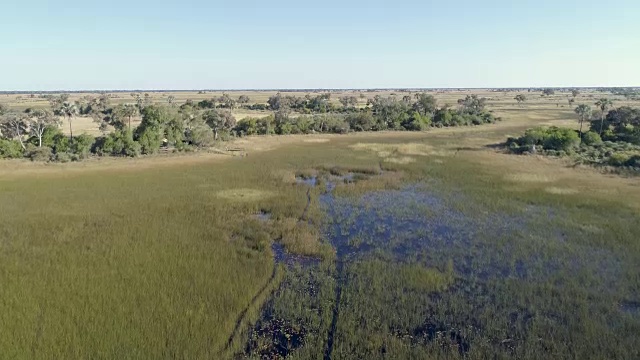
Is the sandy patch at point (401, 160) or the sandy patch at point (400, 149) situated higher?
the sandy patch at point (400, 149)

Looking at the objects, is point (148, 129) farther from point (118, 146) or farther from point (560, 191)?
→ point (560, 191)

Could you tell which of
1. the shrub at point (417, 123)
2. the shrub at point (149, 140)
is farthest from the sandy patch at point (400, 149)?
the shrub at point (149, 140)

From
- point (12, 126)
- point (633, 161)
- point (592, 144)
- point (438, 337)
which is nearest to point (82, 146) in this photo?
point (12, 126)

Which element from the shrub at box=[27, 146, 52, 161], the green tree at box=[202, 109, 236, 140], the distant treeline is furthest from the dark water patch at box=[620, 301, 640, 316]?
the green tree at box=[202, 109, 236, 140]

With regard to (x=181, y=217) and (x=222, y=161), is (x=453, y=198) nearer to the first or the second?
(x=181, y=217)

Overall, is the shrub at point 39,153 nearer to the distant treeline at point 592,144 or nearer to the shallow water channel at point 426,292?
the shallow water channel at point 426,292

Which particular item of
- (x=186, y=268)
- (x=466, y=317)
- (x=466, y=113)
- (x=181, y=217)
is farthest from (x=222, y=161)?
(x=466, y=113)

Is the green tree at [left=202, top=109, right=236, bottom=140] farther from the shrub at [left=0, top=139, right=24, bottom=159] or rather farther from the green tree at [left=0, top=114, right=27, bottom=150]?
the shrub at [left=0, top=139, right=24, bottom=159]
